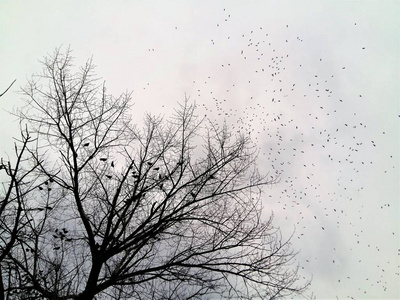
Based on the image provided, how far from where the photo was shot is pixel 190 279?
6.48 m

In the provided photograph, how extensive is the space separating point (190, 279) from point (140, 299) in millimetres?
1086

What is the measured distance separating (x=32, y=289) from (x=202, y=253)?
127 inches

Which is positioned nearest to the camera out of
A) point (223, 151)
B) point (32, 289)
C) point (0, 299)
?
point (0, 299)

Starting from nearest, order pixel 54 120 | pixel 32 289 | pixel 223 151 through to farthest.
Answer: pixel 32 289, pixel 54 120, pixel 223 151

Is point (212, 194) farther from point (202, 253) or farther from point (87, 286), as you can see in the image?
point (87, 286)

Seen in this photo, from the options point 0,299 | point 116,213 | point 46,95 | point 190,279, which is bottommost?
point 0,299

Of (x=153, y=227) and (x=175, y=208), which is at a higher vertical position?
A: (x=175, y=208)

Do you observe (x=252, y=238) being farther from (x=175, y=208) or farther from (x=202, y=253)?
(x=175, y=208)

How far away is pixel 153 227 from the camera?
6.80 meters

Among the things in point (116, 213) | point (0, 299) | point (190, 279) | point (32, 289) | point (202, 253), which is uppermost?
point (116, 213)

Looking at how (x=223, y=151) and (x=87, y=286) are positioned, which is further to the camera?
(x=223, y=151)

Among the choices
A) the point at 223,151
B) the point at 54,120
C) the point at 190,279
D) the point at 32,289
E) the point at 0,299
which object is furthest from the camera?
the point at 223,151

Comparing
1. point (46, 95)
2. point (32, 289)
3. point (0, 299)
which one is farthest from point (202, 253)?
point (46, 95)

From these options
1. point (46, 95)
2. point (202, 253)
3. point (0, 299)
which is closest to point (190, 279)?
point (202, 253)
